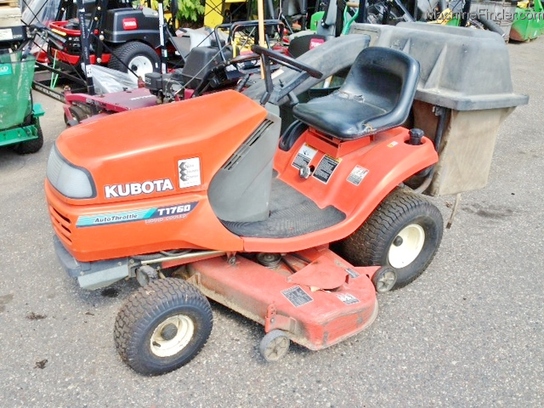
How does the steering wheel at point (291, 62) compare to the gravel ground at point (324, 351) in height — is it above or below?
above

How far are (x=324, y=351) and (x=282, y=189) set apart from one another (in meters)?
0.84

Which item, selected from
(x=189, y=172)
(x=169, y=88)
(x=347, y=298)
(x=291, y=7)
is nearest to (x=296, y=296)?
(x=347, y=298)

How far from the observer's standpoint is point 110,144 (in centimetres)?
203

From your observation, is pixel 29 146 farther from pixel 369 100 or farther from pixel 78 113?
pixel 369 100

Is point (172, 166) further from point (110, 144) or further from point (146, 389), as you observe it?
point (146, 389)

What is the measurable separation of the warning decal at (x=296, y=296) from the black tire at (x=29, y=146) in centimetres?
305

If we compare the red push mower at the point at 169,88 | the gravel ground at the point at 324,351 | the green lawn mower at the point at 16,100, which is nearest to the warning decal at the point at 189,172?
the gravel ground at the point at 324,351

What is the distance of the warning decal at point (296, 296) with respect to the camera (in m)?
2.23

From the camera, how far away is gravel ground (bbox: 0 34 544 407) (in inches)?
83.8

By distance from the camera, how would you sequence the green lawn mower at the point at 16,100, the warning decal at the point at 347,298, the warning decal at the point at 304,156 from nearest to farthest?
1. the warning decal at the point at 347,298
2. the warning decal at the point at 304,156
3. the green lawn mower at the point at 16,100

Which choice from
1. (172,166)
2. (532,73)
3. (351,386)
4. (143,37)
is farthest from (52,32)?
(532,73)

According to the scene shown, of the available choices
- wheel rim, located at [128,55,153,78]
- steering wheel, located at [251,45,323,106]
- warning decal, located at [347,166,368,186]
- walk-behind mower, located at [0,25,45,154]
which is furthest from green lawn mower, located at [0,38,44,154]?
warning decal, located at [347,166,368,186]

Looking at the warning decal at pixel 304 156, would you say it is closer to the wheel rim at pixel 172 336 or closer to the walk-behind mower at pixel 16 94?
the wheel rim at pixel 172 336

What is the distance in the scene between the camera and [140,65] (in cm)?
646
